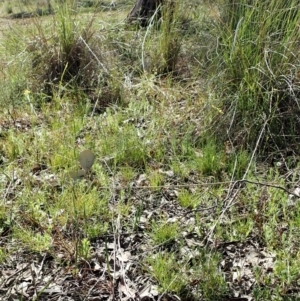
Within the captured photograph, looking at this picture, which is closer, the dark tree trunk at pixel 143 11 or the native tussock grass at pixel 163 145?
the native tussock grass at pixel 163 145

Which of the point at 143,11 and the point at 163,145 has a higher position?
the point at 143,11

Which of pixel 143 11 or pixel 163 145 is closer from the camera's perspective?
pixel 163 145

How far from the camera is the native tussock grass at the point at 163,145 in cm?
271

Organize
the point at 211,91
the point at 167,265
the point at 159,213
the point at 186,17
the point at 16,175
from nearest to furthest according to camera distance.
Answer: the point at 167,265
the point at 159,213
the point at 16,175
the point at 211,91
the point at 186,17

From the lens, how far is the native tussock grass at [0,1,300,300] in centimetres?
271

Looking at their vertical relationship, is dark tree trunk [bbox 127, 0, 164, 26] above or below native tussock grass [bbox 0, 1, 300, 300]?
above

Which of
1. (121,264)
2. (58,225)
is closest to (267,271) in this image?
(121,264)

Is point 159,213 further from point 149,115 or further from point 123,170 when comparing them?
point 149,115

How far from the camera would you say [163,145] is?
3730 mm

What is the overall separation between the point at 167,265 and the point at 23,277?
2.52 feet

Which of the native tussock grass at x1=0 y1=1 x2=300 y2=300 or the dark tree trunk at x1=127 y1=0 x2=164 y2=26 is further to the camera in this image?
the dark tree trunk at x1=127 y1=0 x2=164 y2=26

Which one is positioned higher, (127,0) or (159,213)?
(127,0)

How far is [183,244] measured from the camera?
276cm

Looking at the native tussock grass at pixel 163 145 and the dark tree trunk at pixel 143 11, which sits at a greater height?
the dark tree trunk at pixel 143 11
